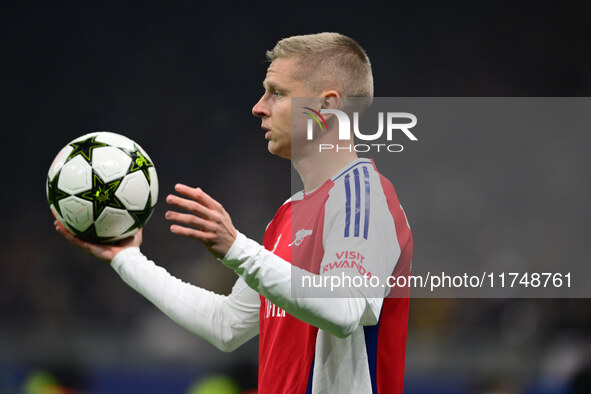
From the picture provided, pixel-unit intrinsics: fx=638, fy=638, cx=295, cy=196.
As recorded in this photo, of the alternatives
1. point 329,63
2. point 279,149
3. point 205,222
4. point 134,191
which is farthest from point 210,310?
point 329,63

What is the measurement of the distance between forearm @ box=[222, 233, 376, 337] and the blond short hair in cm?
88

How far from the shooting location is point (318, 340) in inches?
79.7

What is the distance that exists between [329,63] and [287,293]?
1.05 meters

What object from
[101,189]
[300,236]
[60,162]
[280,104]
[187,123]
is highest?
[187,123]

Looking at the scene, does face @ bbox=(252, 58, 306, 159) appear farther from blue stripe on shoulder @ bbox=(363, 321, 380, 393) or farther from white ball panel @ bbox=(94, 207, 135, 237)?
blue stripe on shoulder @ bbox=(363, 321, 380, 393)

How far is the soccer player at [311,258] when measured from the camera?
5.49 ft

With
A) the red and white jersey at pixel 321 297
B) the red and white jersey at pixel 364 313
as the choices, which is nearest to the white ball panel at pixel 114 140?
the red and white jersey at pixel 321 297

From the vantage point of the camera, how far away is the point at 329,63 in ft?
7.80

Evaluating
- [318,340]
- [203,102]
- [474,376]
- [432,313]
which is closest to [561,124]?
[432,313]

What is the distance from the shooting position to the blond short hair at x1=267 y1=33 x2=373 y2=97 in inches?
92.7

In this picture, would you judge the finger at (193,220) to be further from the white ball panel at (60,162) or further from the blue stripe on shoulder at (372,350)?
the white ball panel at (60,162)

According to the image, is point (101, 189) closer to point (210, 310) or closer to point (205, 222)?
point (210, 310)

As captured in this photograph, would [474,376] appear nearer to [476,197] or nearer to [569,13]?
[476,197]

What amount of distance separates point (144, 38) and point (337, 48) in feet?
18.7
